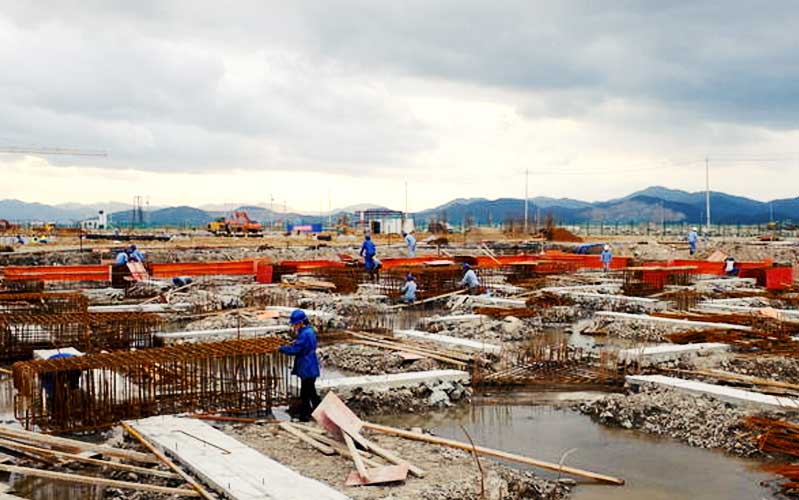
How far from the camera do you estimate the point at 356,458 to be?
7418 millimetres

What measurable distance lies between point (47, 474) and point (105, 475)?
670 millimetres

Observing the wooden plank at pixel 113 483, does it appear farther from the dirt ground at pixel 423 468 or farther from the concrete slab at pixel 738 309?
the concrete slab at pixel 738 309

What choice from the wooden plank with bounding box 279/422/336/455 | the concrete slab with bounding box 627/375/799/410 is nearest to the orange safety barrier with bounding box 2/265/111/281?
the wooden plank with bounding box 279/422/336/455

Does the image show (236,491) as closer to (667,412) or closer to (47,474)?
(47,474)

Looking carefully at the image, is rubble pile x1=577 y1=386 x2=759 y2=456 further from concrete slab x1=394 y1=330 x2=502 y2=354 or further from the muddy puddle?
concrete slab x1=394 y1=330 x2=502 y2=354

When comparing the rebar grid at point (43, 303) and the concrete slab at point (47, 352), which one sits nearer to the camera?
the concrete slab at point (47, 352)

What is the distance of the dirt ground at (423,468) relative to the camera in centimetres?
695

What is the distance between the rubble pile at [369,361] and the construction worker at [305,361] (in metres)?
3.01

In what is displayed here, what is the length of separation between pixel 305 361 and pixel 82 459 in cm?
300

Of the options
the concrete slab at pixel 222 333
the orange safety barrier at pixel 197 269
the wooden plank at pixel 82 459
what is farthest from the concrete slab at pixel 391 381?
the orange safety barrier at pixel 197 269

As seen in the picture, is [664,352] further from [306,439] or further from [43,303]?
[43,303]

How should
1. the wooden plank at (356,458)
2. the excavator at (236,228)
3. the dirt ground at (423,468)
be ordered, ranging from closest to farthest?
the dirt ground at (423,468) < the wooden plank at (356,458) < the excavator at (236,228)

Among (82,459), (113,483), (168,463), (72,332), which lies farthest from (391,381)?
(72,332)

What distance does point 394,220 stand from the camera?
64.1 m
